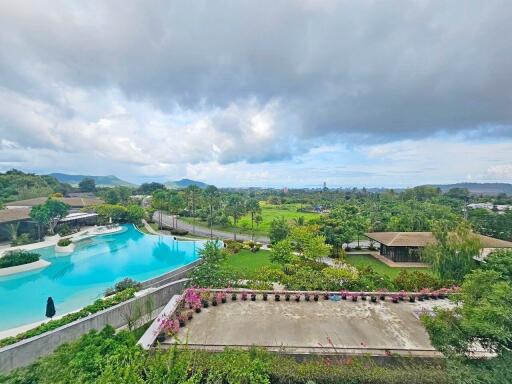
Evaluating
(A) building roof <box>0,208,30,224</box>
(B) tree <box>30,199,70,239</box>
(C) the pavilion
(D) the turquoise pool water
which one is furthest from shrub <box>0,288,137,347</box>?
(A) building roof <box>0,208,30,224</box>

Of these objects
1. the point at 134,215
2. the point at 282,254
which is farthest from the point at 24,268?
the point at 134,215

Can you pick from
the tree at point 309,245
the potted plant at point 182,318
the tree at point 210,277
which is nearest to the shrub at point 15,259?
the tree at point 210,277

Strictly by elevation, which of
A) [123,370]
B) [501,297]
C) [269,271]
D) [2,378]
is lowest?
[269,271]

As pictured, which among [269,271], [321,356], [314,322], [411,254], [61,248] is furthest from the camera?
[61,248]

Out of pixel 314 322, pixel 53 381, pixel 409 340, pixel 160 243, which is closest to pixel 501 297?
pixel 409 340

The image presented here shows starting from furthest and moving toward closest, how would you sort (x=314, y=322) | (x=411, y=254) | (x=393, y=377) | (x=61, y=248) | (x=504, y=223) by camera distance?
(x=504, y=223)
(x=61, y=248)
(x=411, y=254)
(x=314, y=322)
(x=393, y=377)

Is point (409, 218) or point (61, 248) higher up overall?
point (409, 218)

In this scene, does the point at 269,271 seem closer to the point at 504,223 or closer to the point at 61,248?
the point at 61,248
